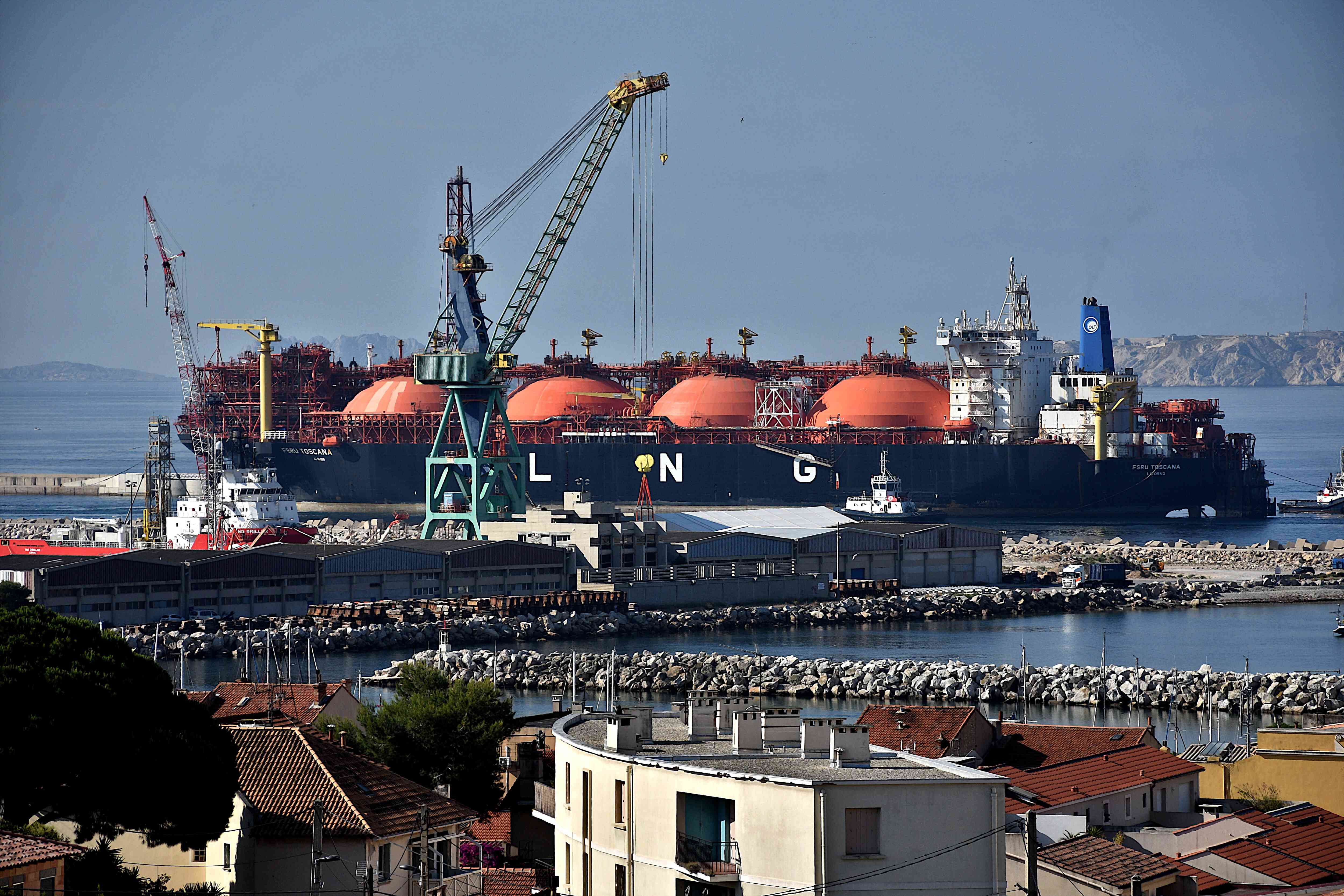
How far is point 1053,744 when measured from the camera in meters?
16.2

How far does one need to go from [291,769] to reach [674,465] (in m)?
61.1

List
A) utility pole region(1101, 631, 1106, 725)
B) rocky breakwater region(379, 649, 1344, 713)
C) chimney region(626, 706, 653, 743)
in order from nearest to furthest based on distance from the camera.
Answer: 1. chimney region(626, 706, 653, 743)
2. utility pole region(1101, 631, 1106, 725)
3. rocky breakwater region(379, 649, 1344, 713)

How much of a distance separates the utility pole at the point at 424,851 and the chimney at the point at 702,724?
1.79 m

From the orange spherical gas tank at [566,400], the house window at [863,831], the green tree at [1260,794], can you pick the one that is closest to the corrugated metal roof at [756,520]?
the orange spherical gas tank at [566,400]

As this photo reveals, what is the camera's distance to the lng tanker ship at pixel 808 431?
220ft

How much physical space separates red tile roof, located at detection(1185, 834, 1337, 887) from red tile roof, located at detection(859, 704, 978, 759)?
2827mm

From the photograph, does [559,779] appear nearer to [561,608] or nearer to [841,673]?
[841,673]

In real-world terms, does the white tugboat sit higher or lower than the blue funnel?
lower

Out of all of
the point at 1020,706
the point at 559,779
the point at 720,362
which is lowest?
the point at 1020,706

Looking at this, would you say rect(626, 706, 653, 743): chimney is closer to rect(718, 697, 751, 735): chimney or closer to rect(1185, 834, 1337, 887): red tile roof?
rect(718, 697, 751, 735): chimney

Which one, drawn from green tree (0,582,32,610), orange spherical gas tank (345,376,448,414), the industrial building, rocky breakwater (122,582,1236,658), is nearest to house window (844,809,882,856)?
rocky breakwater (122,582,1236,658)

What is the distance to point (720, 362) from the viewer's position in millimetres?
80375

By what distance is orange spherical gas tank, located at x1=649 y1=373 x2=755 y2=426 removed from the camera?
77188 millimetres

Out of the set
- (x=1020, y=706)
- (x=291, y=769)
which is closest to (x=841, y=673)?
(x=1020, y=706)
